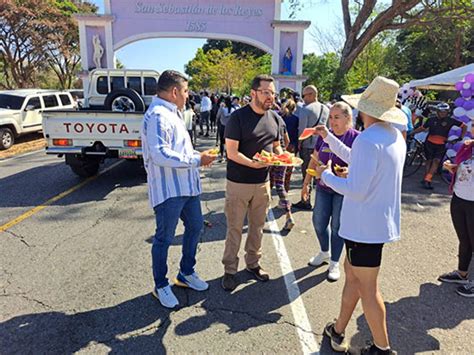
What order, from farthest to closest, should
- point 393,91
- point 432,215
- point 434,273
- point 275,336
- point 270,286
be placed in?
point 432,215, point 434,273, point 270,286, point 275,336, point 393,91

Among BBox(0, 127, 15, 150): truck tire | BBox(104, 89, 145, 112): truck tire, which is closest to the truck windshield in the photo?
BBox(0, 127, 15, 150): truck tire

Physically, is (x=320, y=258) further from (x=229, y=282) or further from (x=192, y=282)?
(x=192, y=282)

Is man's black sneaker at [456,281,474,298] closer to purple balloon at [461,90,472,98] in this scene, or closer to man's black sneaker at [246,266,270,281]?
man's black sneaker at [246,266,270,281]

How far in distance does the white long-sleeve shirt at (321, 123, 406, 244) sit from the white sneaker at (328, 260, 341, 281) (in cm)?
154

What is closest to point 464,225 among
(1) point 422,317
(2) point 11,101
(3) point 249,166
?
(1) point 422,317

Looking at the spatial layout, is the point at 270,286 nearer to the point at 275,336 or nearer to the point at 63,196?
the point at 275,336

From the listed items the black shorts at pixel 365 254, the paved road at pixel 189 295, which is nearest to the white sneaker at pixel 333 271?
the paved road at pixel 189 295

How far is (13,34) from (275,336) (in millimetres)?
27341

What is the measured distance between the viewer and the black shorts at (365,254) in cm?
227

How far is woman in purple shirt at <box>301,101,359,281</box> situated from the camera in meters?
3.37

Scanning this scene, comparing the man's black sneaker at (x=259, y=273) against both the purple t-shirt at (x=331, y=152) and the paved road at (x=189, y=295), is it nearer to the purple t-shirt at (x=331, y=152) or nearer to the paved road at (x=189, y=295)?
the paved road at (x=189, y=295)

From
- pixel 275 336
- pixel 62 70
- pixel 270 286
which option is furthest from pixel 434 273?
pixel 62 70

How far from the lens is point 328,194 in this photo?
11.9 feet

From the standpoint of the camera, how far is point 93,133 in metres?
6.56
